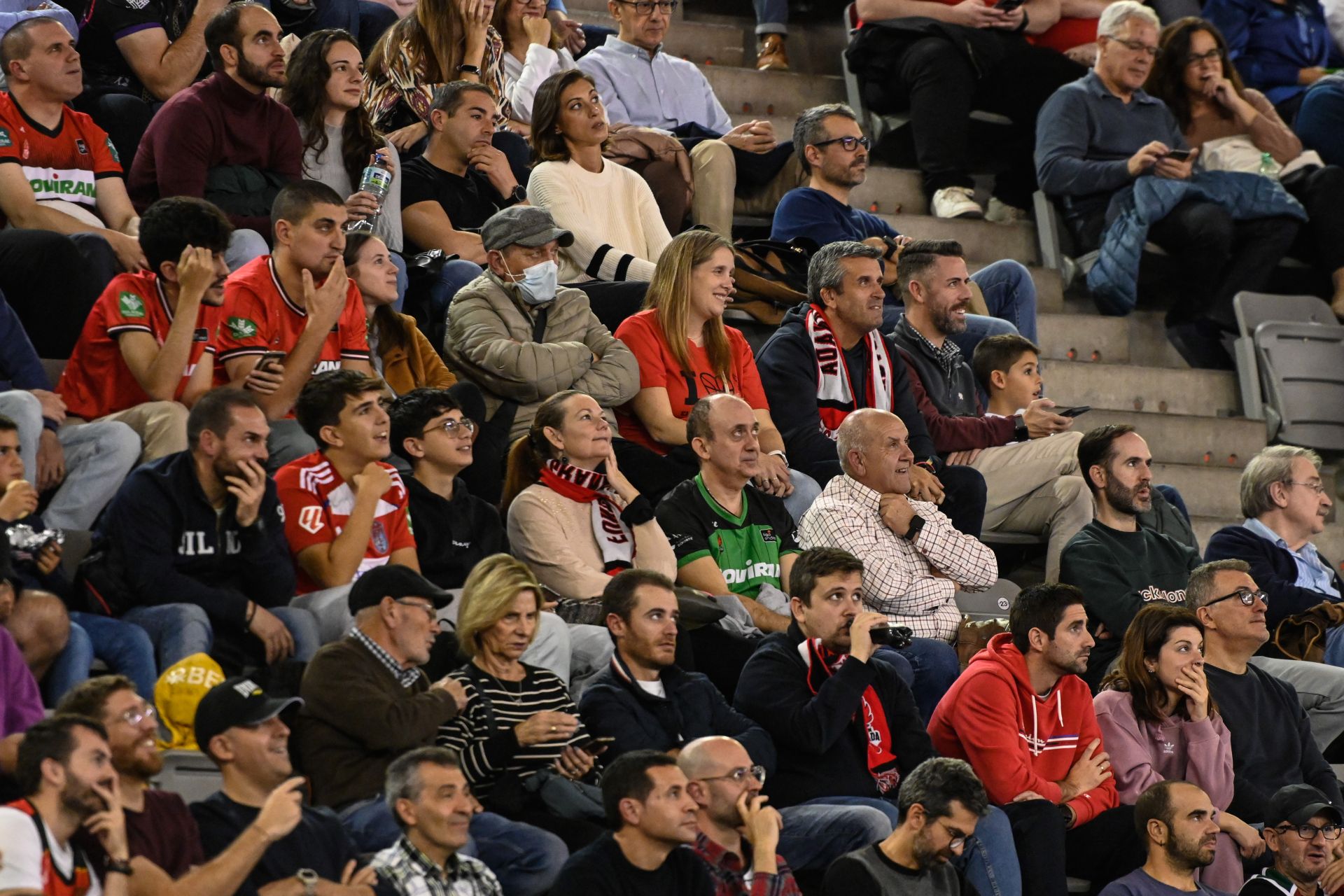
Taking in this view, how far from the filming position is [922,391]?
770cm

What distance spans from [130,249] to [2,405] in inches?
43.1

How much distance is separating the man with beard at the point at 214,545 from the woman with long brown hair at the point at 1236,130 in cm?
544

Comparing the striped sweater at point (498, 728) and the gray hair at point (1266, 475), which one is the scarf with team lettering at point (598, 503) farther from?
the gray hair at point (1266, 475)

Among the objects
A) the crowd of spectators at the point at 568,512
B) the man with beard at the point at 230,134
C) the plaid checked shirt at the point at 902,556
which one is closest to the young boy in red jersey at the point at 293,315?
the crowd of spectators at the point at 568,512

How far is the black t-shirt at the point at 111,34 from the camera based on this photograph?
7.54 meters

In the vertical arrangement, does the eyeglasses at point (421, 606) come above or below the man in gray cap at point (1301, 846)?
above

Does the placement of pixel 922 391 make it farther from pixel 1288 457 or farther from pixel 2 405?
pixel 2 405

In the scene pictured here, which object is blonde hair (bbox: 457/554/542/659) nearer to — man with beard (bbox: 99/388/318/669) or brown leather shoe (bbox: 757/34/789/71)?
man with beard (bbox: 99/388/318/669)

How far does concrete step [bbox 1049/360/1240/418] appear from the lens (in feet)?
29.1

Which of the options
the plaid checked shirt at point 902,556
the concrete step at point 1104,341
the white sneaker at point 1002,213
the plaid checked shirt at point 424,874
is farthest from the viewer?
the white sneaker at point 1002,213

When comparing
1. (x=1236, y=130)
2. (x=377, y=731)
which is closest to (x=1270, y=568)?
(x=1236, y=130)

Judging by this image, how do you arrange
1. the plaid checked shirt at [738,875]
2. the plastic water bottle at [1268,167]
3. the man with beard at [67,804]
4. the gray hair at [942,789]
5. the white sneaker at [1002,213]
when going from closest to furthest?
1. the man with beard at [67,804]
2. the plaid checked shirt at [738,875]
3. the gray hair at [942,789]
4. the plastic water bottle at [1268,167]
5. the white sneaker at [1002,213]

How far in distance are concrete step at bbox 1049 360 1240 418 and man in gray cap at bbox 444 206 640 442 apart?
2494 mm

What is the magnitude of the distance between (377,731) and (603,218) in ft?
10.4
